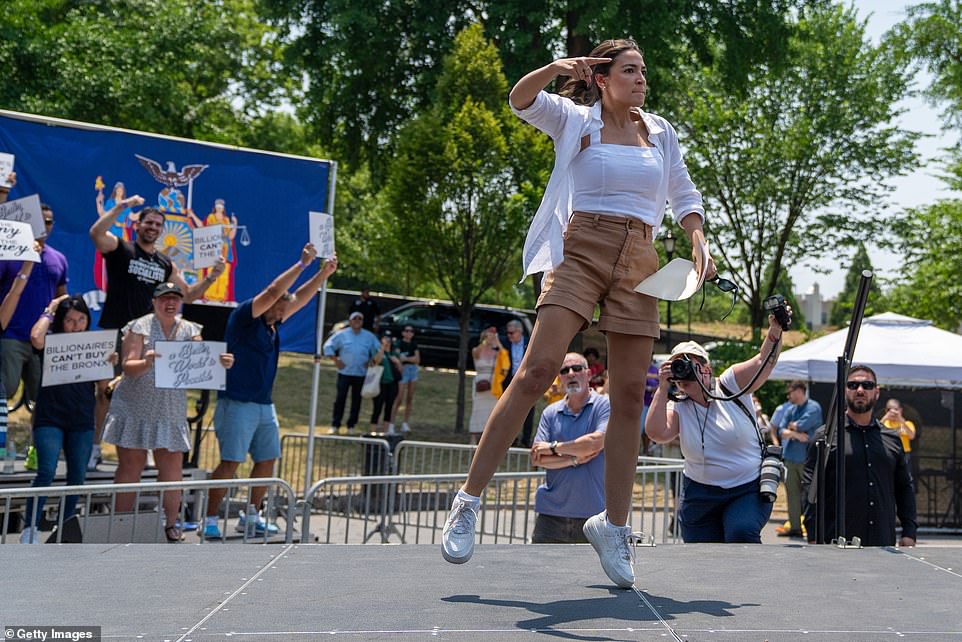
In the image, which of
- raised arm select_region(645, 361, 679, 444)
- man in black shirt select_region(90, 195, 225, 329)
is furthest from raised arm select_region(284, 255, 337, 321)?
raised arm select_region(645, 361, 679, 444)

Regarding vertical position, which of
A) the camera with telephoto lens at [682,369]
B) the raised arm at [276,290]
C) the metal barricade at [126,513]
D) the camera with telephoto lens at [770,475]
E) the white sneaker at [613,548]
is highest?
the raised arm at [276,290]

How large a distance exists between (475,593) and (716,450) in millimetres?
2877

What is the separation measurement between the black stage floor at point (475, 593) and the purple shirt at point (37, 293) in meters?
4.75

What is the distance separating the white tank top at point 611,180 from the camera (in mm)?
3898

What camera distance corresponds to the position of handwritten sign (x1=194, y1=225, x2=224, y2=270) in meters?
9.07

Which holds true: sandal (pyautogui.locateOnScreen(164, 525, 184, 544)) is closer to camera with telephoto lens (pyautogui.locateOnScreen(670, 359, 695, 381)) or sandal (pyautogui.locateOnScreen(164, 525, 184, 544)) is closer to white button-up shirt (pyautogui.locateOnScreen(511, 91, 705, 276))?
camera with telephoto lens (pyautogui.locateOnScreen(670, 359, 695, 381))

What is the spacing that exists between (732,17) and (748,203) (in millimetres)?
6801

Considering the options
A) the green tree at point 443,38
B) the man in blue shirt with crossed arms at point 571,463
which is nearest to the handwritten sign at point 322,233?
the man in blue shirt with crossed arms at point 571,463

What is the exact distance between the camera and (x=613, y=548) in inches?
154

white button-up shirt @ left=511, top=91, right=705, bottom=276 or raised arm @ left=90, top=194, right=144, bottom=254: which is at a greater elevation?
raised arm @ left=90, top=194, right=144, bottom=254

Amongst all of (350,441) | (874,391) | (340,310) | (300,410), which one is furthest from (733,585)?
(340,310)

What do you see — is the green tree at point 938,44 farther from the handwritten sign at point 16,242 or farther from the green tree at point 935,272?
the handwritten sign at point 16,242

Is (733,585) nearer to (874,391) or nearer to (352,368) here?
(874,391)

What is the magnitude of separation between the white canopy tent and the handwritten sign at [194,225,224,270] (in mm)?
7250
